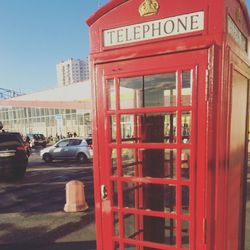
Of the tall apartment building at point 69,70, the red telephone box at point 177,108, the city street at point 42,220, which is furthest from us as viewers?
the tall apartment building at point 69,70

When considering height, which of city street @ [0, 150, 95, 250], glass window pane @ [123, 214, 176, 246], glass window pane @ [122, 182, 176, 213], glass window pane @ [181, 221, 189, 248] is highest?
glass window pane @ [122, 182, 176, 213]

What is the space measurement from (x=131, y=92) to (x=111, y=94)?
46cm

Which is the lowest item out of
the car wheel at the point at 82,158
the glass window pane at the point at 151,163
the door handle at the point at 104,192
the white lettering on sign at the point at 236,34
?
the car wheel at the point at 82,158

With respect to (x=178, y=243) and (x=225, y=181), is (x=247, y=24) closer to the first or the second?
(x=225, y=181)

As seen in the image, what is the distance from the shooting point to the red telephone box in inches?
93.4

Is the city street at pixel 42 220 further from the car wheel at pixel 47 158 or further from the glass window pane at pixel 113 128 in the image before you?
the car wheel at pixel 47 158

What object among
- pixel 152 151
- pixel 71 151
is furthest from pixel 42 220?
pixel 71 151

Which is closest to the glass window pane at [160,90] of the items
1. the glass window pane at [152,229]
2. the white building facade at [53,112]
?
the glass window pane at [152,229]

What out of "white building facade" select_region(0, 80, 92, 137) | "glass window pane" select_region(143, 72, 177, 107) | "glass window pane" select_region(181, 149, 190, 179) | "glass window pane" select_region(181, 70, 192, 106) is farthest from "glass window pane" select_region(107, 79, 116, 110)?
"white building facade" select_region(0, 80, 92, 137)

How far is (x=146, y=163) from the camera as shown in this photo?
326cm

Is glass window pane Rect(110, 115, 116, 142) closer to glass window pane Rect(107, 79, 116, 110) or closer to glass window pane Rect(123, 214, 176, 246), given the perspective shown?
glass window pane Rect(107, 79, 116, 110)

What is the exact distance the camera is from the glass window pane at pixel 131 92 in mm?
2766

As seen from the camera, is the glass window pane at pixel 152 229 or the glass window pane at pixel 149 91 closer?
the glass window pane at pixel 149 91

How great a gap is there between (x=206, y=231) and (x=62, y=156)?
15.8 m
